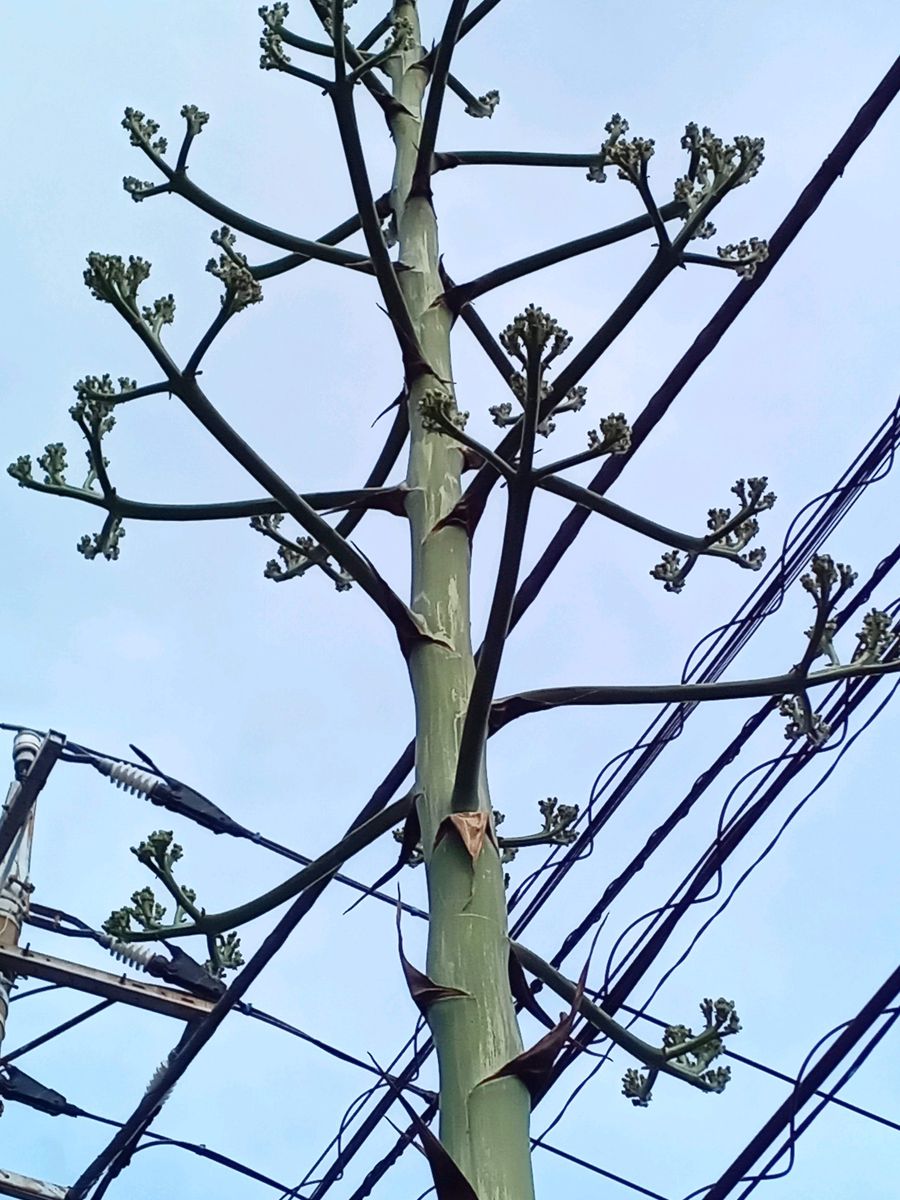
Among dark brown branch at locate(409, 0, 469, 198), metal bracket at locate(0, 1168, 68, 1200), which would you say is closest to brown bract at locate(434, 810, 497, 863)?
dark brown branch at locate(409, 0, 469, 198)

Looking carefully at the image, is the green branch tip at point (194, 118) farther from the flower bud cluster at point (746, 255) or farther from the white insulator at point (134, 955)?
the white insulator at point (134, 955)

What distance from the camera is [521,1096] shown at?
84.9 inches

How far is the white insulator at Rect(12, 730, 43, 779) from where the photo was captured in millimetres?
6066

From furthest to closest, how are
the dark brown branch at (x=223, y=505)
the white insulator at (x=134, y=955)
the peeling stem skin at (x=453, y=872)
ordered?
the white insulator at (x=134, y=955), the dark brown branch at (x=223, y=505), the peeling stem skin at (x=453, y=872)

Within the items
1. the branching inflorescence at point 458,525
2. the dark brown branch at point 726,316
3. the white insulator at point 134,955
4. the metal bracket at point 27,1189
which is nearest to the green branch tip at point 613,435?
the branching inflorescence at point 458,525

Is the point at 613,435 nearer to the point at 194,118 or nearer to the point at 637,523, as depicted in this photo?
the point at 637,523

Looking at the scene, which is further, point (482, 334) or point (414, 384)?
point (482, 334)

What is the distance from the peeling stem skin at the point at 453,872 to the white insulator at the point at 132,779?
303 centimetres

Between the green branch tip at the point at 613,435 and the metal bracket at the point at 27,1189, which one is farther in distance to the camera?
the metal bracket at the point at 27,1189

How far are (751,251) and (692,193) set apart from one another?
0.37 meters

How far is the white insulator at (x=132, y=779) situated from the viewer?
5949 millimetres

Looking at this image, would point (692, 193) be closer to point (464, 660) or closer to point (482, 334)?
point (464, 660)

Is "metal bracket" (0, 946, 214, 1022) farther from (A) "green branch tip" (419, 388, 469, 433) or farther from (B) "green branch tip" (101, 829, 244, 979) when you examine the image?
(A) "green branch tip" (419, 388, 469, 433)

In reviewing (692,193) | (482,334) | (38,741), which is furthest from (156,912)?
(38,741)
